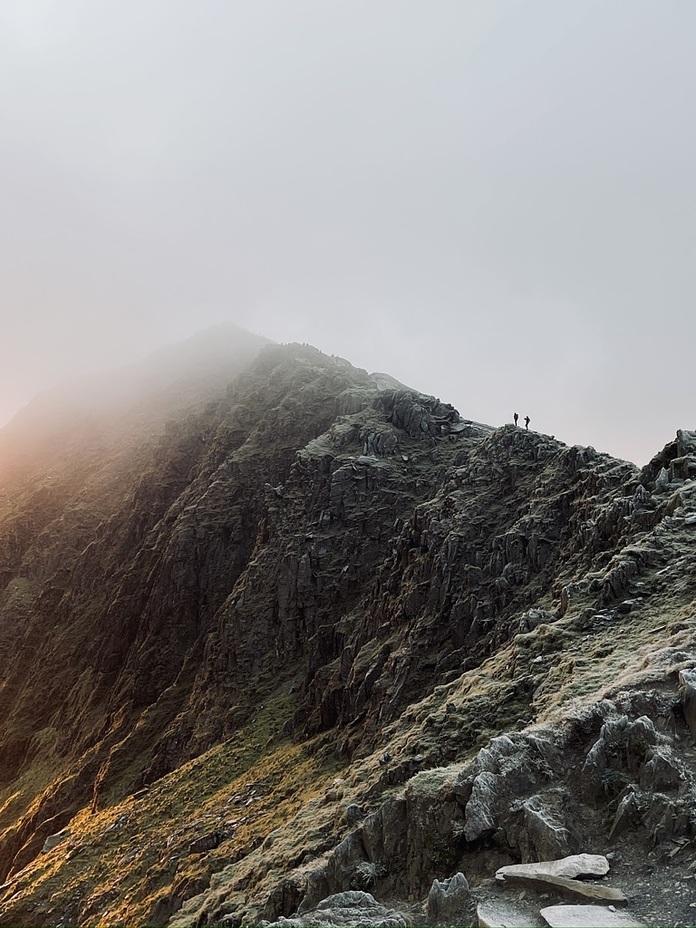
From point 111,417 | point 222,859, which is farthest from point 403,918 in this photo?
point 111,417

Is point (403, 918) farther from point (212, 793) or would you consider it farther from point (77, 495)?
point (77, 495)

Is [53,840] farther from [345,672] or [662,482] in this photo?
[662,482]

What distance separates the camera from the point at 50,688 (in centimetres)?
11231

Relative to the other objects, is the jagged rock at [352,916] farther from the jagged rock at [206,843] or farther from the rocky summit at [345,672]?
the jagged rock at [206,843]

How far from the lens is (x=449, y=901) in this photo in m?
18.1

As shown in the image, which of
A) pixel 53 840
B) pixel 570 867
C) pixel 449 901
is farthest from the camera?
pixel 53 840

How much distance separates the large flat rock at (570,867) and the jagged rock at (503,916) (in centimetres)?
101

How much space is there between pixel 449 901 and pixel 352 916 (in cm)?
331

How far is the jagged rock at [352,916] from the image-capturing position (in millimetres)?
18484

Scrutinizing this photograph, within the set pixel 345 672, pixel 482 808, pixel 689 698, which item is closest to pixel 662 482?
pixel 689 698

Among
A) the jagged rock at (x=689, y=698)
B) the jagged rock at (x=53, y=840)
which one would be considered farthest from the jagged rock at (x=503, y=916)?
the jagged rock at (x=53, y=840)

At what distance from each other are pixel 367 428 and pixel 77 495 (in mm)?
86028

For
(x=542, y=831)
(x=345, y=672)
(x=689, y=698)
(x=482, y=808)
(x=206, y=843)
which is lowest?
(x=206, y=843)

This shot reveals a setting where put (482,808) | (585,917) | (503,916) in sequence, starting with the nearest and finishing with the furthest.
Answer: (585,917) → (503,916) → (482,808)
